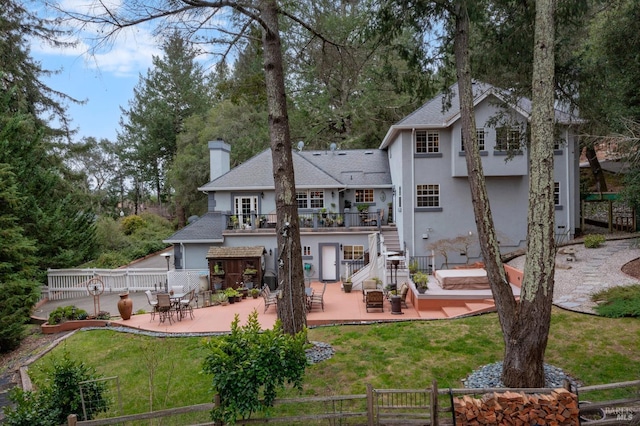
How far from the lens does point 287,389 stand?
747 cm

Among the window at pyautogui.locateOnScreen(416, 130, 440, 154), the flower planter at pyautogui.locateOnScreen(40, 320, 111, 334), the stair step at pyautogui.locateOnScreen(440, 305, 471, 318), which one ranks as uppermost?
the window at pyautogui.locateOnScreen(416, 130, 440, 154)

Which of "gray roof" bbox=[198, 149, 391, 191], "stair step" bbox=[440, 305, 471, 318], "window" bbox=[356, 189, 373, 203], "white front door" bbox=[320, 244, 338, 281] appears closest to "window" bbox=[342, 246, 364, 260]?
"white front door" bbox=[320, 244, 338, 281]

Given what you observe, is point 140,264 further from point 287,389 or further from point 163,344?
point 287,389

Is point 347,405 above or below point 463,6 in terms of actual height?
below

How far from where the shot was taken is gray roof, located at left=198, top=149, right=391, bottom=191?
20719 millimetres

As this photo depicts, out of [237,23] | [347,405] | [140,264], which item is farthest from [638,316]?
[140,264]

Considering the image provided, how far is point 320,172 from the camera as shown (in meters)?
21.5

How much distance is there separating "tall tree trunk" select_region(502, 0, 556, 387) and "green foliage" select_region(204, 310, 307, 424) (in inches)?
147

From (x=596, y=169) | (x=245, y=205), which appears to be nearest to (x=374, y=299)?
(x=245, y=205)

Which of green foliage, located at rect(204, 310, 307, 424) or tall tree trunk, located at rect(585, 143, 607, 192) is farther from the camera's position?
tall tree trunk, located at rect(585, 143, 607, 192)

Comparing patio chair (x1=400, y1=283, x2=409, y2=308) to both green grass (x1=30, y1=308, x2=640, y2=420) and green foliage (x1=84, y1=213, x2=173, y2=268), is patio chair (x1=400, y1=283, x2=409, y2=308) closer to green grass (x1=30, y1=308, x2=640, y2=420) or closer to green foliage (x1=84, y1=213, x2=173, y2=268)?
green grass (x1=30, y1=308, x2=640, y2=420)

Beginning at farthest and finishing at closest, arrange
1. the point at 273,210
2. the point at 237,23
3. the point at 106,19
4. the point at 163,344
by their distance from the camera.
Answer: the point at 273,210
the point at 163,344
the point at 237,23
the point at 106,19

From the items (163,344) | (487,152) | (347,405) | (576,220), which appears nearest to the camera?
(347,405)

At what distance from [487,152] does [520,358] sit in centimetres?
1234
